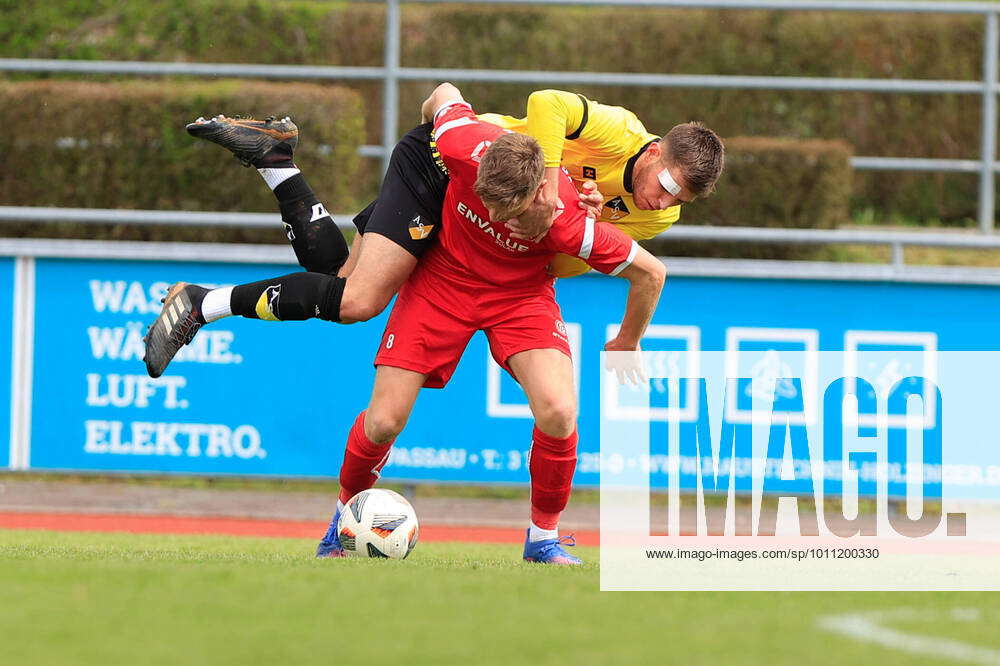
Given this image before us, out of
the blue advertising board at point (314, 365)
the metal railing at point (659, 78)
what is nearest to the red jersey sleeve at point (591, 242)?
the blue advertising board at point (314, 365)

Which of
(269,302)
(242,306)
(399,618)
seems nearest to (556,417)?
(269,302)

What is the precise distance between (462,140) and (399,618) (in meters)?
2.75

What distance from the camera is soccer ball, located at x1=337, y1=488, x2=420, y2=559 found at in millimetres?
6625

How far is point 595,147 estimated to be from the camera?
658 centimetres

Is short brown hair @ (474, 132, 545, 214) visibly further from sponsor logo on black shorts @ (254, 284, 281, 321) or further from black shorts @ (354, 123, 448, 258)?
sponsor logo on black shorts @ (254, 284, 281, 321)

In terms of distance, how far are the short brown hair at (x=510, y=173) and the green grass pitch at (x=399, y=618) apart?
4.83 ft

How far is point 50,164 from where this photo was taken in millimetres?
11516

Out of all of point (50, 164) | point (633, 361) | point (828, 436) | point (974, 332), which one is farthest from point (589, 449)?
point (50, 164)

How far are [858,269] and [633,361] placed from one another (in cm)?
364

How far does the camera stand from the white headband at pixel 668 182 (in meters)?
6.30

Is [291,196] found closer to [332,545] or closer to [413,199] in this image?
[413,199]

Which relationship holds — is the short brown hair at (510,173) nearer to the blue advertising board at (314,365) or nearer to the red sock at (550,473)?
the red sock at (550,473)

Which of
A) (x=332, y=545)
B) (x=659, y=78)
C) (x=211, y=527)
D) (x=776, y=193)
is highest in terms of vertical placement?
(x=659, y=78)

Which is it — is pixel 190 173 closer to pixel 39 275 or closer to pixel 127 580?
pixel 39 275
